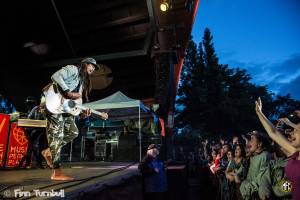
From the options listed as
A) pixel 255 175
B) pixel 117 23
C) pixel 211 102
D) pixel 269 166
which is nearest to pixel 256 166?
pixel 255 175

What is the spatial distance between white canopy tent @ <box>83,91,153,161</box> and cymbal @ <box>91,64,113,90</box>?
3.03 meters

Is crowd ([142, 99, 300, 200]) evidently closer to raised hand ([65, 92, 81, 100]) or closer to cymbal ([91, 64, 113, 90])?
→ raised hand ([65, 92, 81, 100])

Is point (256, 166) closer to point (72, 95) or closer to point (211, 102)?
point (72, 95)

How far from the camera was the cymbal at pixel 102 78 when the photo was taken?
1298 centimetres

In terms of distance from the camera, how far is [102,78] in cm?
1347

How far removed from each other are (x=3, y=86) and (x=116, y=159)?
236 inches

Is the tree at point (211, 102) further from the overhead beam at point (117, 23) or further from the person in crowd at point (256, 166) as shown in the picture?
the person in crowd at point (256, 166)

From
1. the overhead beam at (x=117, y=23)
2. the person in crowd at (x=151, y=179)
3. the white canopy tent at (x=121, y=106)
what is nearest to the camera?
the person in crowd at (x=151, y=179)

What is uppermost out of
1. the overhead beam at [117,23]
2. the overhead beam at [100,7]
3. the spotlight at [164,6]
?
the overhead beam at [100,7]

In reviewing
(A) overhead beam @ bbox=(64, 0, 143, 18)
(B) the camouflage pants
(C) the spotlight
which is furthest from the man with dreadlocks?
(A) overhead beam @ bbox=(64, 0, 143, 18)

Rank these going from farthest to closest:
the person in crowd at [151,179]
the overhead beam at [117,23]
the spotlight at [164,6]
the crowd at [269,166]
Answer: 1. the overhead beam at [117,23]
2. the spotlight at [164,6]
3. the person in crowd at [151,179]
4. the crowd at [269,166]

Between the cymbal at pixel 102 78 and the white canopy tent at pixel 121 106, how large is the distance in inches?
119

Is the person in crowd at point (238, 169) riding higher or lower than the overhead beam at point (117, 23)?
lower

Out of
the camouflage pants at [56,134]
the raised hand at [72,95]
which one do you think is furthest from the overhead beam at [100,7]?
the camouflage pants at [56,134]
